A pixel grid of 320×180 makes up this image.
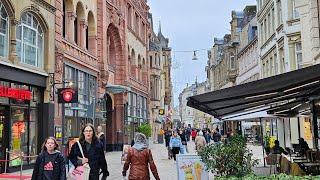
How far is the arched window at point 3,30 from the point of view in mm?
18641

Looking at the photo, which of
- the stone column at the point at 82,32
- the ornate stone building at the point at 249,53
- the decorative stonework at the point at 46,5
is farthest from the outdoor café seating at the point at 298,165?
the ornate stone building at the point at 249,53

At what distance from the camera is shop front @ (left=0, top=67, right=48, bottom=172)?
18703mm

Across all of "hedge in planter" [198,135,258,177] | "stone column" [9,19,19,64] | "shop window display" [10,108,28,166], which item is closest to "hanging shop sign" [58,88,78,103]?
"shop window display" [10,108,28,166]

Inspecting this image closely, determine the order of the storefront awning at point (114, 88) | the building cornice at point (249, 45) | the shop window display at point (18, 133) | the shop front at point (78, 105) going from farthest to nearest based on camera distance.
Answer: the building cornice at point (249, 45)
the storefront awning at point (114, 88)
the shop front at point (78, 105)
the shop window display at point (18, 133)

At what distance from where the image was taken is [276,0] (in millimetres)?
32000

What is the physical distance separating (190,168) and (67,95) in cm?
1147

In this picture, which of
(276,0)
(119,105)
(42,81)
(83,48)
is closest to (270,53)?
(276,0)

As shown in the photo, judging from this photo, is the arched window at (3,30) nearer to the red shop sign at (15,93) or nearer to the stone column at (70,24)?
the red shop sign at (15,93)

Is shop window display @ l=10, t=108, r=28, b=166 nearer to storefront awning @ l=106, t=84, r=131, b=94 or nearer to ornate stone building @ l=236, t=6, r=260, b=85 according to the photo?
storefront awning @ l=106, t=84, r=131, b=94

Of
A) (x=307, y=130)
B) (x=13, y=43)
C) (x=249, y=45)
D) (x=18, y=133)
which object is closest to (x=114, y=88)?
(x=307, y=130)

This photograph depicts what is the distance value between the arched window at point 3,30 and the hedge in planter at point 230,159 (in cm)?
1157

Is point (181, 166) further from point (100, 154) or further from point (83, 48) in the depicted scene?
point (83, 48)

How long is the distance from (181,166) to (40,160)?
554cm

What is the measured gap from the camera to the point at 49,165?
712 cm
